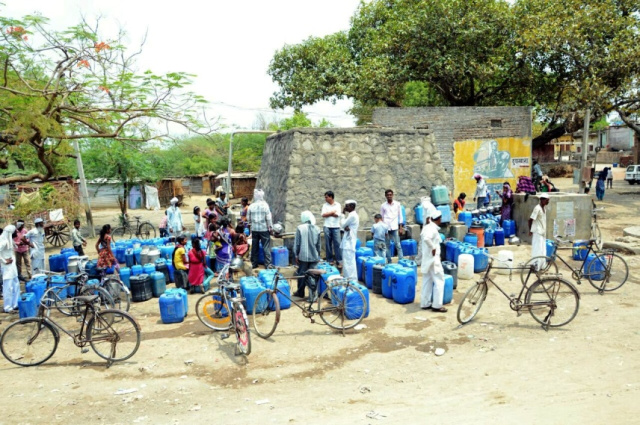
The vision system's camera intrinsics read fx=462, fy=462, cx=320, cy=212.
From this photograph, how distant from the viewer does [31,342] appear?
6230mm

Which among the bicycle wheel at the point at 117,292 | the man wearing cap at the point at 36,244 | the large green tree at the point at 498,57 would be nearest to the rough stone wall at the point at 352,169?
the bicycle wheel at the point at 117,292

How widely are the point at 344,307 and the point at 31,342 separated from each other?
4.35 meters

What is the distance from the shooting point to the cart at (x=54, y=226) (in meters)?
15.7

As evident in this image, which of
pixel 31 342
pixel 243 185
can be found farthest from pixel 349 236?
pixel 243 185

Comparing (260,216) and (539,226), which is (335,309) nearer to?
(260,216)

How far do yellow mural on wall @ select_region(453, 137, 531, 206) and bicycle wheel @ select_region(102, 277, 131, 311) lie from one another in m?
14.7

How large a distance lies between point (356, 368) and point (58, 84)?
23.3 ft

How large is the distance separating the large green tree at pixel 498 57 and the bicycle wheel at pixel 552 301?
50.1 feet

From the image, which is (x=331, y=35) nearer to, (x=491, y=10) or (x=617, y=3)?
(x=491, y=10)

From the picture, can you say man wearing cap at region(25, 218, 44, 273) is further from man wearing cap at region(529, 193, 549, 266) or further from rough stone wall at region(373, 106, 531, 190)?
rough stone wall at region(373, 106, 531, 190)

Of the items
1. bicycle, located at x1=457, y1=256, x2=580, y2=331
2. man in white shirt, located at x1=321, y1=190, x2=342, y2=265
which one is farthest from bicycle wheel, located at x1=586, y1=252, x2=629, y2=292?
man in white shirt, located at x1=321, y1=190, x2=342, y2=265

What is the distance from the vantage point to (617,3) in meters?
20.5

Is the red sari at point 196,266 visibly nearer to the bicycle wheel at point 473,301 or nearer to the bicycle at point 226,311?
the bicycle at point 226,311

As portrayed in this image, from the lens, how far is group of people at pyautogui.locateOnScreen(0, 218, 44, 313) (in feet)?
27.6
